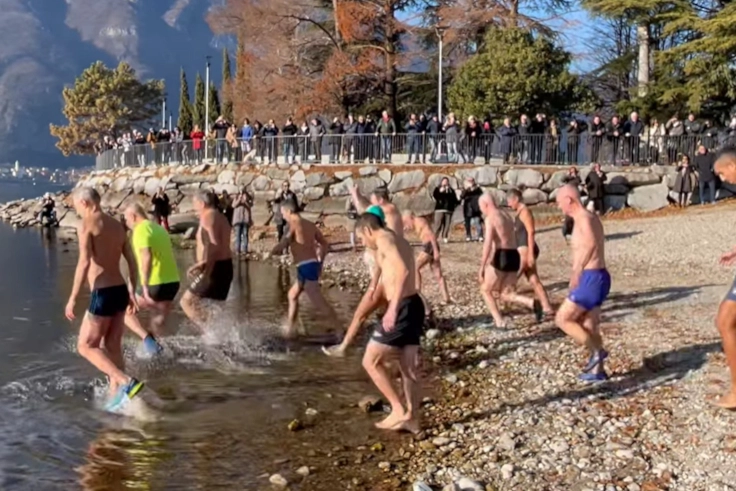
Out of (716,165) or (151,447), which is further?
(151,447)

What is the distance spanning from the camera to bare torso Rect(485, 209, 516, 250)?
10898mm

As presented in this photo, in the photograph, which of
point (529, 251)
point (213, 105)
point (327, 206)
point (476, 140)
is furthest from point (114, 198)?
point (529, 251)

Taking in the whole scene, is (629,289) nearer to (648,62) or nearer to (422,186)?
(422,186)

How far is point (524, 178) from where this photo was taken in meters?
25.4

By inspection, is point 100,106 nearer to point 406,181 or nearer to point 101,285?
point 406,181

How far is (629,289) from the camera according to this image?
1362 cm

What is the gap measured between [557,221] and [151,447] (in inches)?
703

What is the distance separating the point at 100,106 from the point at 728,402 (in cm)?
6053

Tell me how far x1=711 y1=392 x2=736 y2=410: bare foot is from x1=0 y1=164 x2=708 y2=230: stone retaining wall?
17.2 metres

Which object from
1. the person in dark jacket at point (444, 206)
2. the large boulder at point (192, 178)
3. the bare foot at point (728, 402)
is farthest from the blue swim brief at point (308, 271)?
the large boulder at point (192, 178)

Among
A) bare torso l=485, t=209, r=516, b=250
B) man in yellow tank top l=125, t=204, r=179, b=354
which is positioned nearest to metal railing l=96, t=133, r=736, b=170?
bare torso l=485, t=209, r=516, b=250

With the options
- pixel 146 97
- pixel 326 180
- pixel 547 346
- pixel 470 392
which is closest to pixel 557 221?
pixel 326 180

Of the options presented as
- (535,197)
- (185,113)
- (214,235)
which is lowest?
(535,197)

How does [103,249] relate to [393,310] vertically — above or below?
above
